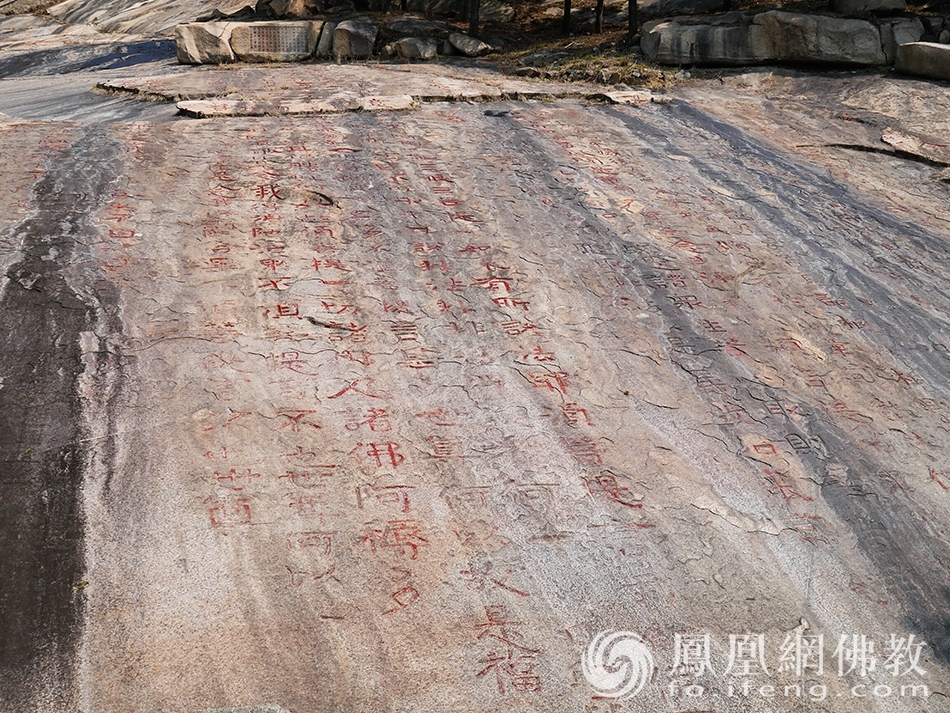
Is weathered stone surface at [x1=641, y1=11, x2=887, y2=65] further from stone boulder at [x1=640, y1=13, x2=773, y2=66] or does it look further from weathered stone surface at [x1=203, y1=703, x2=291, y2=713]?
weathered stone surface at [x1=203, y1=703, x2=291, y2=713]

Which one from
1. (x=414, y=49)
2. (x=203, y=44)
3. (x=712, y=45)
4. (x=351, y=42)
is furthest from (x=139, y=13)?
(x=712, y=45)

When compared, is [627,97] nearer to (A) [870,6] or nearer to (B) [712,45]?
(B) [712,45]

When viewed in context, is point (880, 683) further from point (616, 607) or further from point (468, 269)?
point (468, 269)

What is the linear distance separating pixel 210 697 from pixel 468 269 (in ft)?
8.77

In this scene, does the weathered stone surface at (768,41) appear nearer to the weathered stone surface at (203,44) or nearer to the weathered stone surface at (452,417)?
the weathered stone surface at (452,417)

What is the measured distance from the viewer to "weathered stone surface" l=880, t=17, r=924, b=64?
804 cm

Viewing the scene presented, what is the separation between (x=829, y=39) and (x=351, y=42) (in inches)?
177

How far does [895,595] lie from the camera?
126 inches

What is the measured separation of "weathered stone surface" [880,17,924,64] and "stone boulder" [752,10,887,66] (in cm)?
7

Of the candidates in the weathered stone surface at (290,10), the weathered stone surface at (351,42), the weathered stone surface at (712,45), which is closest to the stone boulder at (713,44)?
the weathered stone surface at (712,45)

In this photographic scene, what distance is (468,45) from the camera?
9.38 meters

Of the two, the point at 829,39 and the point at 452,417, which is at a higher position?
the point at 829,39

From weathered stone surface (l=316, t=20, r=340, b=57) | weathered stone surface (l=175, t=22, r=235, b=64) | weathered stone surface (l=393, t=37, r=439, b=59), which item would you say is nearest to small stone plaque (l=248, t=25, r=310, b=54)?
weathered stone surface (l=316, t=20, r=340, b=57)

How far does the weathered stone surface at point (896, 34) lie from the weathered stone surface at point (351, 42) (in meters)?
4.79
